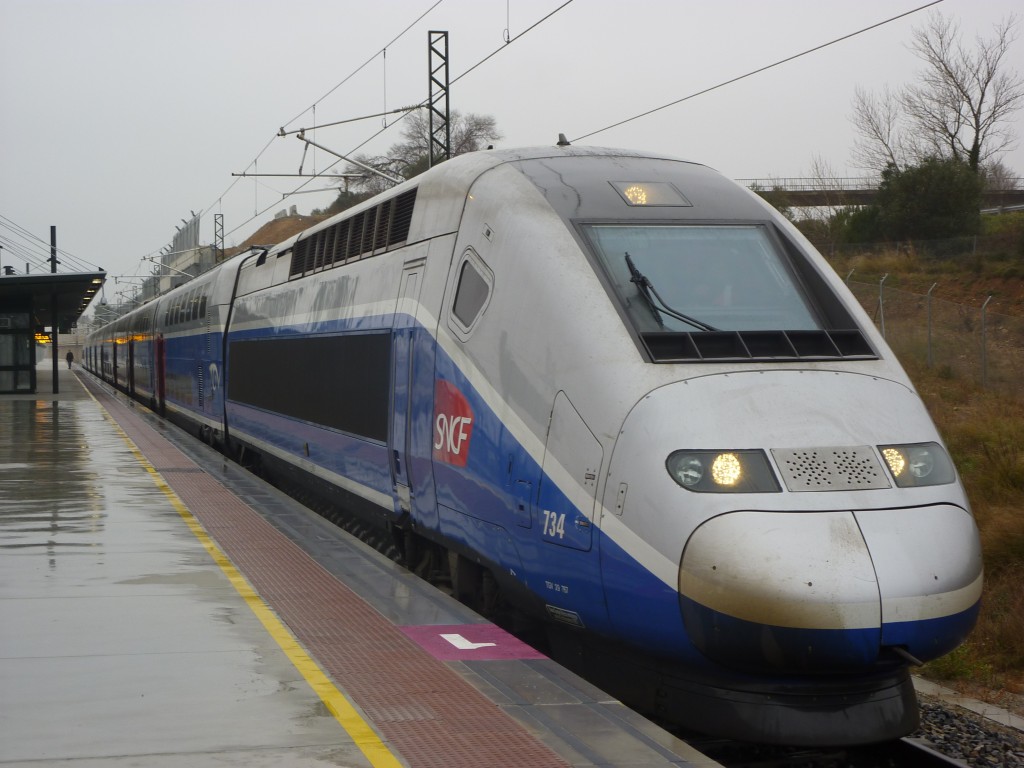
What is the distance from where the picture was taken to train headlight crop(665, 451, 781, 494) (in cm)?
549

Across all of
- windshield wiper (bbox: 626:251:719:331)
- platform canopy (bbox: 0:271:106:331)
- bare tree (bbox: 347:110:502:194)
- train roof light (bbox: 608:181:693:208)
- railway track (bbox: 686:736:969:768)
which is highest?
bare tree (bbox: 347:110:502:194)

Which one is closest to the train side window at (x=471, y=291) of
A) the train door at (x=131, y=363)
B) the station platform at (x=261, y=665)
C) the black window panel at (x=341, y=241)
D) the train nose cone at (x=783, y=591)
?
the station platform at (x=261, y=665)

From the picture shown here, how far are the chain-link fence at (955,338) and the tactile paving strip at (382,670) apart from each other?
15.9 metres

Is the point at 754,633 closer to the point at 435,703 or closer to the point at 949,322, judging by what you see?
the point at 435,703

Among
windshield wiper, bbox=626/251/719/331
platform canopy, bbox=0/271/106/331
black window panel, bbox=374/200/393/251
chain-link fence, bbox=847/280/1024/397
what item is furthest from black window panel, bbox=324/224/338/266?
platform canopy, bbox=0/271/106/331

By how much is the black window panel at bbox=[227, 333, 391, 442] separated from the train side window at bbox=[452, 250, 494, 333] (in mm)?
1664

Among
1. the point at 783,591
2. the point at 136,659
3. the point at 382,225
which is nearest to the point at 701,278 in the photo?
the point at 783,591

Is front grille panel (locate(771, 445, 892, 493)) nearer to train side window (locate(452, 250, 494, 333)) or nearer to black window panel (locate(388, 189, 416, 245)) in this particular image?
train side window (locate(452, 250, 494, 333))

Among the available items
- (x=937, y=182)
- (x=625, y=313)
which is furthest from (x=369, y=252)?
(x=937, y=182)

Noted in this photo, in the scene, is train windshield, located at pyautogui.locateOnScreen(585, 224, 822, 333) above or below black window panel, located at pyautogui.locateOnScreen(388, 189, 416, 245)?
below

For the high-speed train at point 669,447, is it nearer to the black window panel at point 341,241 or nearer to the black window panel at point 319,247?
the black window panel at point 341,241

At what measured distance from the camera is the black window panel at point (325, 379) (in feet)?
32.0

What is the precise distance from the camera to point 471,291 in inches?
302

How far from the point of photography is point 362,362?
10281 millimetres
